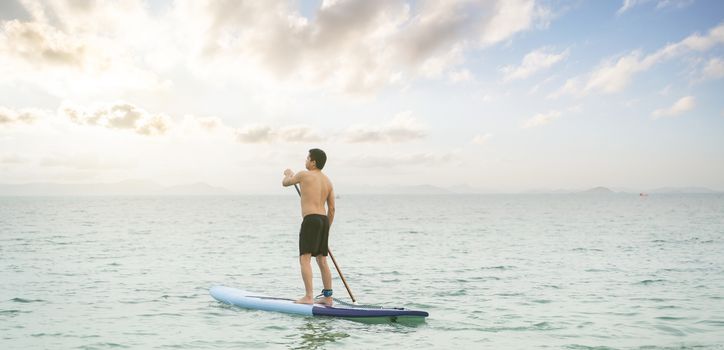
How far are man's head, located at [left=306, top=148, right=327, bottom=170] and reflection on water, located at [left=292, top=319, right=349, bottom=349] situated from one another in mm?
2801

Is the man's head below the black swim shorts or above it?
above

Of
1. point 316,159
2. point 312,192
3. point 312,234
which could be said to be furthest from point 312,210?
point 316,159

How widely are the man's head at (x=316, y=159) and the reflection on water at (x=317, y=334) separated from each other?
2.80 m

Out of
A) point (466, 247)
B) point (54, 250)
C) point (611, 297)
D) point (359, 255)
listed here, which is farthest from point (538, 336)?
point (54, 250)

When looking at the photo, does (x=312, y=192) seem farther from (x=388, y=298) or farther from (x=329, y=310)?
(x=388, y=298)

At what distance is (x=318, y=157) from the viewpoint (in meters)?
9.85

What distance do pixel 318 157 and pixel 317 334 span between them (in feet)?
10.2

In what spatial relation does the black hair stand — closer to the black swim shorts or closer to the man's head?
the man's head

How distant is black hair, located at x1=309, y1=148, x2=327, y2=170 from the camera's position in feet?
32.2

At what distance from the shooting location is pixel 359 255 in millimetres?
24359

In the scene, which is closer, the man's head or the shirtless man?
the shirtless man

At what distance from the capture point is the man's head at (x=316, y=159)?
32.2 feet

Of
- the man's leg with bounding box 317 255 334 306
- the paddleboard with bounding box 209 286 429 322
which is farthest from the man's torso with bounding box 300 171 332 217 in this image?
the paddleboard with bounding box 209 286 429 322

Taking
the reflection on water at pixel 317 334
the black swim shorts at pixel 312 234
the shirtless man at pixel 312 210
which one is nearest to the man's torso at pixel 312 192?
the shirtless man at pixel 312 210
